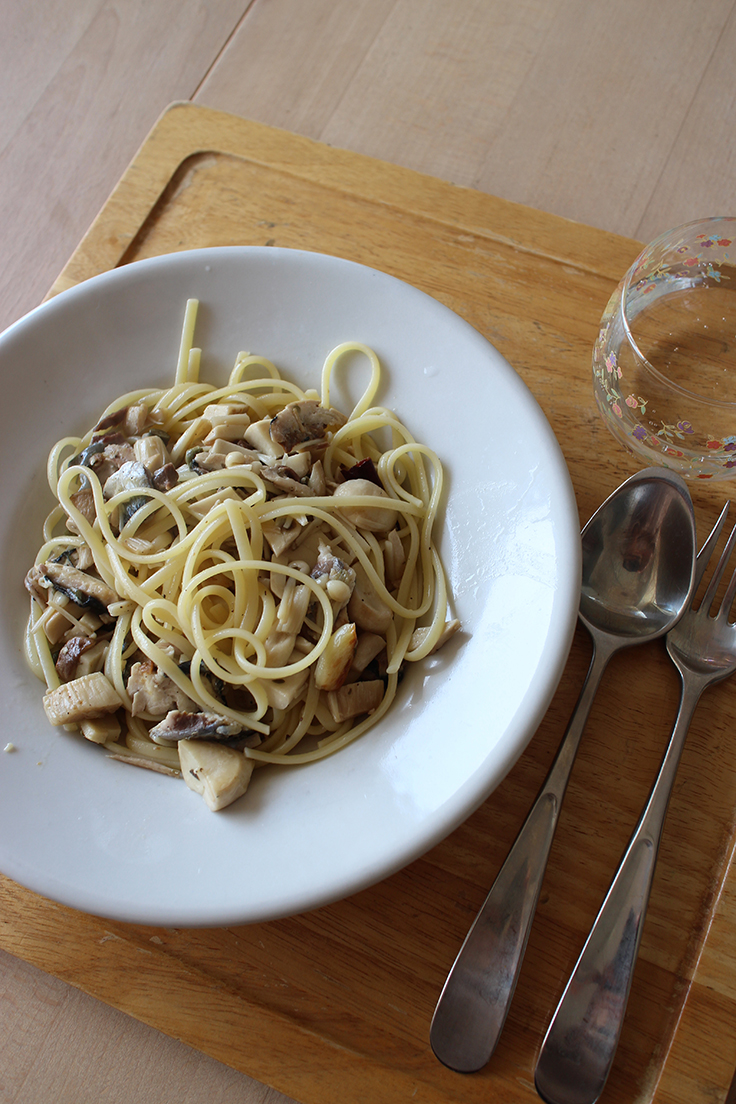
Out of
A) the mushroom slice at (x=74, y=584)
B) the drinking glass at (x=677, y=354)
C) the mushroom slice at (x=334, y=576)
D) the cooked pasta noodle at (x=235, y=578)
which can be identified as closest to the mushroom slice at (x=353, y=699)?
the cooked pasta noodle at (x=235, y=578)

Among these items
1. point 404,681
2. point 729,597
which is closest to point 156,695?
point 404,681

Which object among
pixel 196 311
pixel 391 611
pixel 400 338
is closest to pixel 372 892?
pixel 391 611

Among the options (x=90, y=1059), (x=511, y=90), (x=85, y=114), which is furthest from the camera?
(x=85, y=114)

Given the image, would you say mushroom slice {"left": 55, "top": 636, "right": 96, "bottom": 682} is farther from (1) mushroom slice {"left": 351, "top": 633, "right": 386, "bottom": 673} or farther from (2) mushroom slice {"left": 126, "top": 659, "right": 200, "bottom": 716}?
(1) mushroom slice {"left": 351, "top": 633, "right": 386, "bottom": 673}

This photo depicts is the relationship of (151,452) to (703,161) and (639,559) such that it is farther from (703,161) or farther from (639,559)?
(703,161)

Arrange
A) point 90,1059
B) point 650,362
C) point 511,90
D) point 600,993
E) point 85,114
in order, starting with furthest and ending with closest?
point 85,114 → point 511,90 → point 650,362 → point 90,1059 → point 600,993

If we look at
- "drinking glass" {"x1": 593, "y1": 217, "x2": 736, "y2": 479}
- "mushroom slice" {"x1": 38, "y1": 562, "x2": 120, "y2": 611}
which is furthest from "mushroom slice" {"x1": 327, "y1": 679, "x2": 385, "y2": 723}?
"drinking glass" {"x1": 593, "y1": 217, "x2": 736, "y2": 479}
